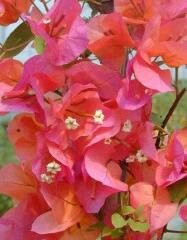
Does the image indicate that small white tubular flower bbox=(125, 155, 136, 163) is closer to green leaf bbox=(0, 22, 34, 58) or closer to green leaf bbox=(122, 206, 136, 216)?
green leaf bbox=(122, 206, 136, 216)

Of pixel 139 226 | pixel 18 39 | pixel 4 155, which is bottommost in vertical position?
pixel 4 155

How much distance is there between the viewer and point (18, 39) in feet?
1.85

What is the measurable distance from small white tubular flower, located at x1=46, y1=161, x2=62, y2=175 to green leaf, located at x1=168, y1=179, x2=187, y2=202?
9 centimetres

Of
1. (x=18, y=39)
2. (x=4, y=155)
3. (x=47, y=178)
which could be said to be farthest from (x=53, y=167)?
(x=4, y=155)

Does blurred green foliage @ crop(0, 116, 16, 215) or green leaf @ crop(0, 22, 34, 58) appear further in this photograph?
blurred green foliage @ crop(0, 116, 16, 215)

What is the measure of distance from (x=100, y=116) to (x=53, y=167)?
50 millimetres

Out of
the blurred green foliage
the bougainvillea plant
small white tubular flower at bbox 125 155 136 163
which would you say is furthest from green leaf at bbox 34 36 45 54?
the blurred green foliage

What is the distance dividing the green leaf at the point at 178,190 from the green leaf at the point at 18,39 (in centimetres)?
A: 18

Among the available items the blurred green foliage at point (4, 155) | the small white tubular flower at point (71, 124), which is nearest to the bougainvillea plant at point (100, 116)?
the small white tubular flower at point (71, 124)

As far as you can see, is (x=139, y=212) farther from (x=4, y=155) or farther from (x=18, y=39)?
(x=4, y=155)

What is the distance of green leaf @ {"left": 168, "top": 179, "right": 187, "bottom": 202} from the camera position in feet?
1.62

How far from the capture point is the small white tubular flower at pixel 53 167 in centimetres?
47

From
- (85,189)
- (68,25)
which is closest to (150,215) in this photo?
(85,189)

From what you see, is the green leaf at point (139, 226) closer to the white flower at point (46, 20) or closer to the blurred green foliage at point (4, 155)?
the white flower at point (46, 20)
